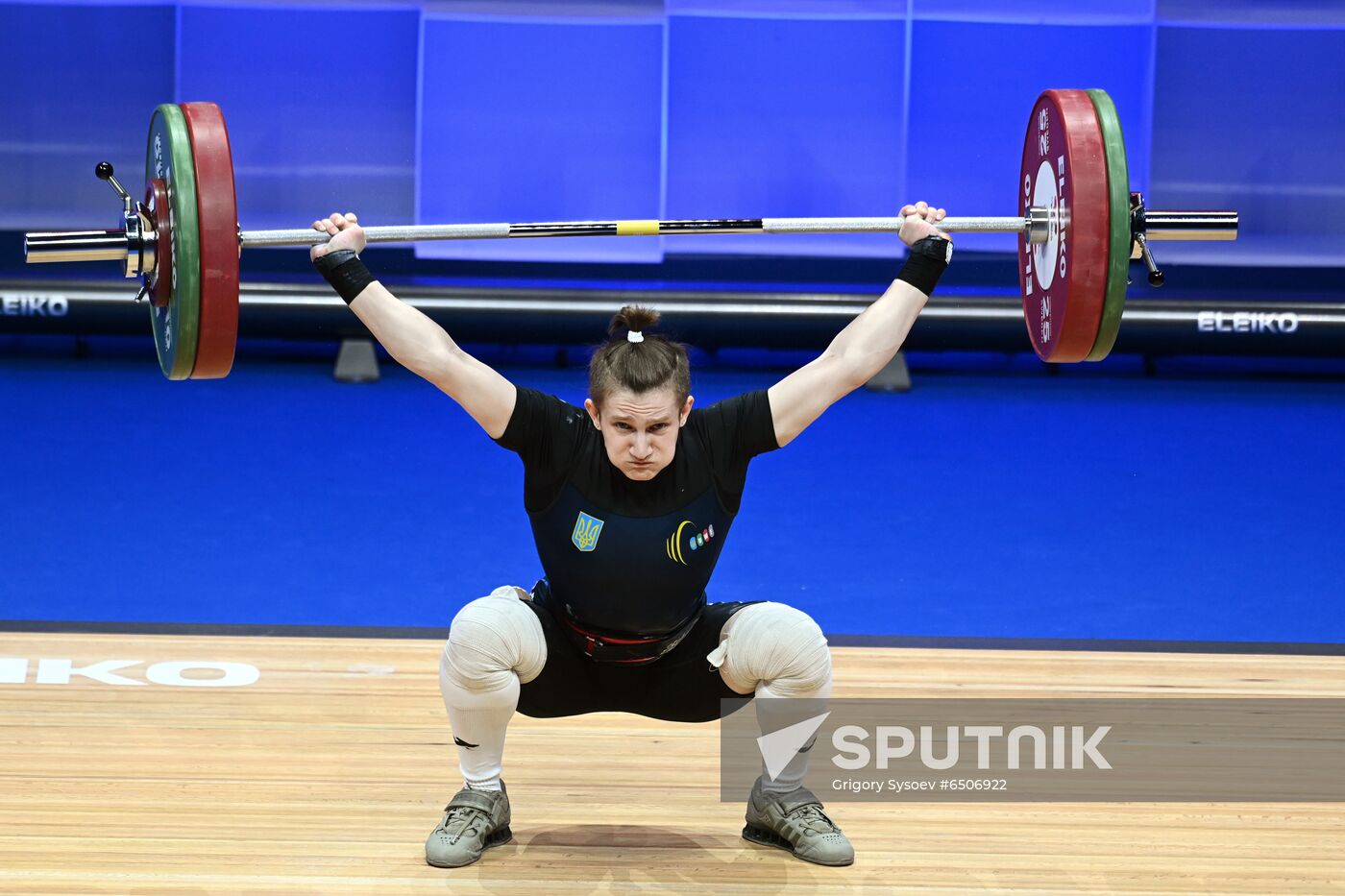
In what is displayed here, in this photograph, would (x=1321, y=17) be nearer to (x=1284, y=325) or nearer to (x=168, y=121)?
(x=1284, y=325)

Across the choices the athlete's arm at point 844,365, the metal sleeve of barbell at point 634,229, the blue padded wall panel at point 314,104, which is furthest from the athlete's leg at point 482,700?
the blue padded wall panel at point 314,104

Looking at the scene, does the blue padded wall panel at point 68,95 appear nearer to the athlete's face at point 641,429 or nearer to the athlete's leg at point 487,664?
the athlete's leg at point 487,664

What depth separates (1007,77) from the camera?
854 centimetres

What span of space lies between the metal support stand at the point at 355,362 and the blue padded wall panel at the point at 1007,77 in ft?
10.8

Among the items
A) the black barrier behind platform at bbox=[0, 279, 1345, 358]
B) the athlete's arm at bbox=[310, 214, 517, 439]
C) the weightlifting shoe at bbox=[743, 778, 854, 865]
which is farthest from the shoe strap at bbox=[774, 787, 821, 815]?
the black barrier behind platform at bbox=[0, 279, 1345, 358]

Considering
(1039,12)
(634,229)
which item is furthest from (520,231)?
(1039,12)

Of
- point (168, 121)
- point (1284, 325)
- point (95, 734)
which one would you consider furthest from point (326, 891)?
point (1284, 325)

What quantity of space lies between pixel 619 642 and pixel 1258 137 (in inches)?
283

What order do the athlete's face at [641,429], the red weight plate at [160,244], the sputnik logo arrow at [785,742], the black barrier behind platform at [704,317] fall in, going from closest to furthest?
the athlete's face at [641,429] → the sputnik logo arrow at [785,742] → the red weight plate at [160,244] → the black barrier behind platform at [704,317]

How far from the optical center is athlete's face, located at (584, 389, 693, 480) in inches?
101

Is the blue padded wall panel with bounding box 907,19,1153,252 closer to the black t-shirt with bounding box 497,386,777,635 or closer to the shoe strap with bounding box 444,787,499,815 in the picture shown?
the black t-shirt with bounding box 497,386,777,635

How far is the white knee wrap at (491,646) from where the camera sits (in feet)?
8.62

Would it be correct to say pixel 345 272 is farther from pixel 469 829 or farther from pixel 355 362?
pixel 355 362

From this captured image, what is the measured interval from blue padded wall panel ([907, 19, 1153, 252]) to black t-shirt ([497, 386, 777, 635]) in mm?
6131
